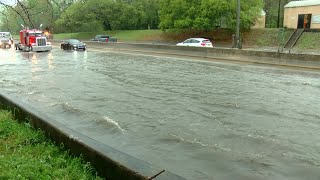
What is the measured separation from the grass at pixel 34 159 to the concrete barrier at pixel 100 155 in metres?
0.14

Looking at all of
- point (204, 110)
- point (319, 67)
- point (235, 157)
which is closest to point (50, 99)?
point (204, 110)

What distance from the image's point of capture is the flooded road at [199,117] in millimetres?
6930

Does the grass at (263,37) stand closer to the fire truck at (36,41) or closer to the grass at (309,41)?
the grass at (309,41)

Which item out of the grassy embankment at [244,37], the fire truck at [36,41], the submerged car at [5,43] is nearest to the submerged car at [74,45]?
the fire truck at [36,41]

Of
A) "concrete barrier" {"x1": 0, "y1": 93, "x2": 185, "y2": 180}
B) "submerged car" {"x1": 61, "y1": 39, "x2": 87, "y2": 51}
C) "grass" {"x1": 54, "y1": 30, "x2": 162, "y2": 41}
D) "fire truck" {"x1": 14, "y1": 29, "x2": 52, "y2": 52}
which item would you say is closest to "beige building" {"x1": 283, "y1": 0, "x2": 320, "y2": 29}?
"grass" {"x1": 54, "y1": 30, "x2": 162, "y2": 41}

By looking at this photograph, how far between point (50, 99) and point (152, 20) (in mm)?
67712

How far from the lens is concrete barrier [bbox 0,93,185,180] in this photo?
4602 millimetres

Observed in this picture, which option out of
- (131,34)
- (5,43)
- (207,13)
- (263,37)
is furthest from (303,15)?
(5,43)

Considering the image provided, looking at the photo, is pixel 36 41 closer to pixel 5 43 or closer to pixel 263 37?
pixel 5 43

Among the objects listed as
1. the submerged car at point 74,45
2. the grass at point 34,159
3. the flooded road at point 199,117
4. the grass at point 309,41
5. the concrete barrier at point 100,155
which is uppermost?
the grass at point 309,41

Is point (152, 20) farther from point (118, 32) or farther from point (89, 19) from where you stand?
point (89, 19)

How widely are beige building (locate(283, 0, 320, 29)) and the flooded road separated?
36427 millimetres

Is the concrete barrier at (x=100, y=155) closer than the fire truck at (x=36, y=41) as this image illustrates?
Yes

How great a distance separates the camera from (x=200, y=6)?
52.8 metres
